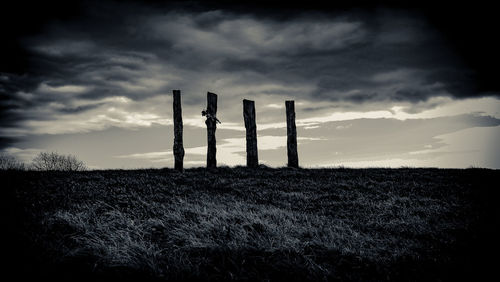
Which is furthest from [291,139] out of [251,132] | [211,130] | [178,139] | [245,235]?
[245,235]

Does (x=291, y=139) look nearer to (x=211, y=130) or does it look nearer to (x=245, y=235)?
(x=211, y=130)

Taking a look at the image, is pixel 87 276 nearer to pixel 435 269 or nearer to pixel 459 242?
pixel 435 269

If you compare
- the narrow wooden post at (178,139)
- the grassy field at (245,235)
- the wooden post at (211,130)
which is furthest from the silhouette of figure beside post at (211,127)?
the grassy field at (245,235)

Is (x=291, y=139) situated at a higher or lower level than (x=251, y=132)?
lower

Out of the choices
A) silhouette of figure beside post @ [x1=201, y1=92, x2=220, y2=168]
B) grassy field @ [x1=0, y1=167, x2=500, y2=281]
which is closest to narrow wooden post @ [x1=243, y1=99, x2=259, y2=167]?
silhouette of figure beside post @ [x1=201, y1=92, x2=220, y2=168]

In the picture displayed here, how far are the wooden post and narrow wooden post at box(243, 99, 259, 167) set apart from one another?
6.18 ft

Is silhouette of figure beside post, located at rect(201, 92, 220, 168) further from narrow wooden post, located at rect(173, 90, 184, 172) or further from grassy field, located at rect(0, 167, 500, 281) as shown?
grassy field, located at rect(0, 167, 500, 281)

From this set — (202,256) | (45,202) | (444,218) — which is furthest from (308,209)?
(45,202)

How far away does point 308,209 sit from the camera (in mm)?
9312

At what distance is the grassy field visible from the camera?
4469 millimetres

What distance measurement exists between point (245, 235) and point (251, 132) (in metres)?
14.0

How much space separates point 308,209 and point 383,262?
4.36m

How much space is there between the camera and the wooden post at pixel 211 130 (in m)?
18.6

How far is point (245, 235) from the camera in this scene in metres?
5.42
